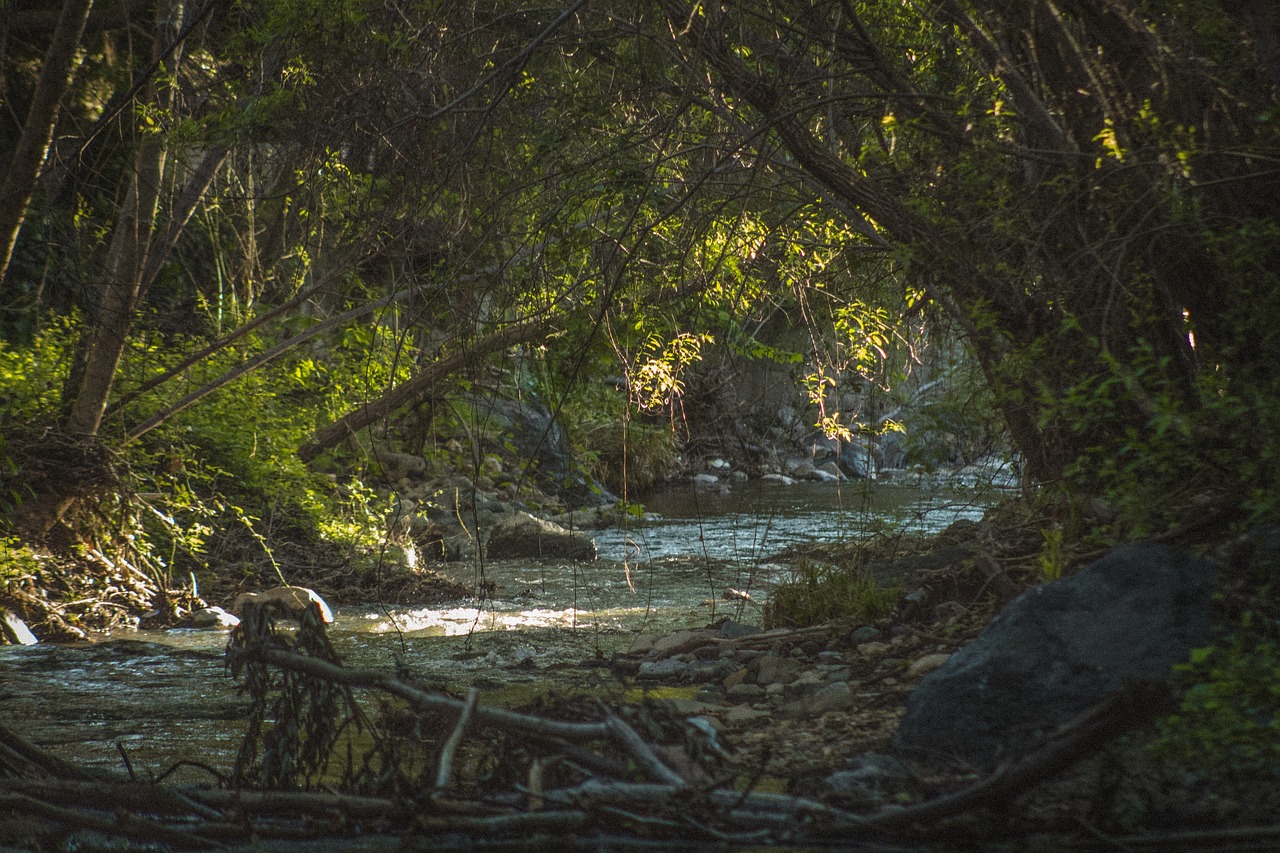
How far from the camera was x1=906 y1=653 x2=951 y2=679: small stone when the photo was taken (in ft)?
13.5

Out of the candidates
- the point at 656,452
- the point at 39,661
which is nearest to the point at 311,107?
the point at 39,661

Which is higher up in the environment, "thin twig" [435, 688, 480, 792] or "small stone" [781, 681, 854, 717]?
"thin twig" [435, 688, 480, 792]

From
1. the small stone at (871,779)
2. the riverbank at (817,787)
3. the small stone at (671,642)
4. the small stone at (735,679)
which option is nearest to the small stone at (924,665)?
the riverbank at (817,787)

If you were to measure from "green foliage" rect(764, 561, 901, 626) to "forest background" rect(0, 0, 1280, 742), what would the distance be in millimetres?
828

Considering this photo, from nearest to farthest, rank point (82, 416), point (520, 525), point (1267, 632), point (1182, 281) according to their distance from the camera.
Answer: point (1267, 632)
point (1182, 281)
point (82, 416)
point (520, 525)

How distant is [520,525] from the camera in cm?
1081

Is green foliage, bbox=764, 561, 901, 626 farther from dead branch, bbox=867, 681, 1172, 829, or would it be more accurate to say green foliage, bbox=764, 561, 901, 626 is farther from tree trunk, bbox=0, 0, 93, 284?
tree trunk, bbox=0, 0, 93, 284

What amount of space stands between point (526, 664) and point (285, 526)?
13.3 feet

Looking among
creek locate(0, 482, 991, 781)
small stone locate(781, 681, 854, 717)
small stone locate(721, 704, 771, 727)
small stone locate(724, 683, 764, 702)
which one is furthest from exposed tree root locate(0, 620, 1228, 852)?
small stone locate(724, 683, 764, 702)

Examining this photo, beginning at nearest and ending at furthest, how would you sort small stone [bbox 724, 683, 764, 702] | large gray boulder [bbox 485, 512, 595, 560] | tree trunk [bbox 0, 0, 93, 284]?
small stone [bbox 724, 683, 764, 702]
tree trunk [bbox 0, 0, 93, 284]
large gray boulder [bbox 485, 512, 595, 560]

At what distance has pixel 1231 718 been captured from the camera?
2.80 metres

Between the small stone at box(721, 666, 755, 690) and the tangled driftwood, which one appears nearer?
the tangled driftwood

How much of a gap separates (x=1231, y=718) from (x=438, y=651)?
165 inches

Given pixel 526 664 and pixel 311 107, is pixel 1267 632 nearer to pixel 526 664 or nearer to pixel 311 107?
pixel 526 664
